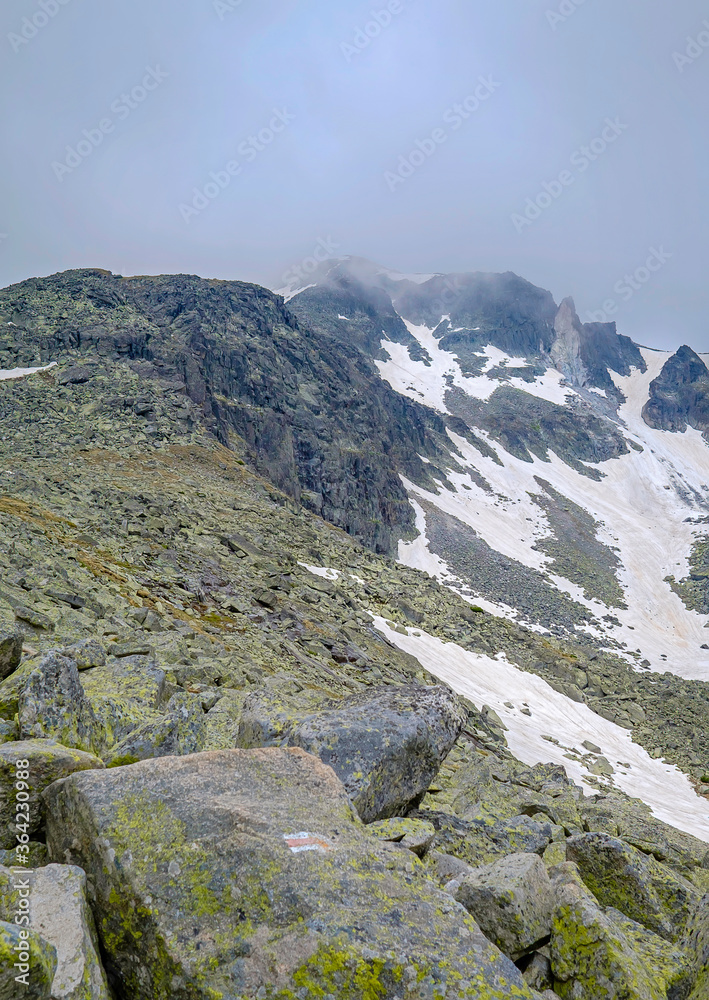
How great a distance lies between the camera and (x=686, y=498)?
4195 inches

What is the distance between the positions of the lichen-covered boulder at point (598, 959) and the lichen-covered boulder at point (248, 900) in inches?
35.0

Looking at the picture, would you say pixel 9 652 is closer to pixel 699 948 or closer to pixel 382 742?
pixel 382 742

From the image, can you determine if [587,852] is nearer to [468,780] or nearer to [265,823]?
[265,823]

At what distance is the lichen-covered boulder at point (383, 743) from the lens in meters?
5.59

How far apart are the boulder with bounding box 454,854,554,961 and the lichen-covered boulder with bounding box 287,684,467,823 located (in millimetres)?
1499

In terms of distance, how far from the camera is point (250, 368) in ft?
193

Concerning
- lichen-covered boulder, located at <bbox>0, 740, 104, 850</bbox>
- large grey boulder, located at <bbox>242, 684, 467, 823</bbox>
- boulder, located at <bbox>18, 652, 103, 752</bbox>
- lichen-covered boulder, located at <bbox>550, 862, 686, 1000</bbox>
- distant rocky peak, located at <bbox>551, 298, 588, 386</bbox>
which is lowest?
boulder, located at <bbox>18, 652, 103, 752</bbox>

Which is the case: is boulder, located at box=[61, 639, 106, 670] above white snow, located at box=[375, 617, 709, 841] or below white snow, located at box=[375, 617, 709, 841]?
below

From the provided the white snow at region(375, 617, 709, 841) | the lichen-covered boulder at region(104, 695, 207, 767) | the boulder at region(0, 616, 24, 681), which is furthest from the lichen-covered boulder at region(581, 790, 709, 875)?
the boulder at region(0, 616, 24, 681)

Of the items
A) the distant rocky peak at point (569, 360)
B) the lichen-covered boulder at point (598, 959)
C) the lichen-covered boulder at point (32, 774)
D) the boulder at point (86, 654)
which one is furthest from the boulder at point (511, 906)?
the distant rocky peak at point (569, 360)

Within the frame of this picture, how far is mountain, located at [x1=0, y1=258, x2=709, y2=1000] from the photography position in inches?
133

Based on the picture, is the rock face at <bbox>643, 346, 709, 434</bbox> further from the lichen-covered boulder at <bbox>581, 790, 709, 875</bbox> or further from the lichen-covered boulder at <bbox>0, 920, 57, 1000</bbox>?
the lichen-covered boulder at <bbox>0, 920, 57, 1000</bbox>

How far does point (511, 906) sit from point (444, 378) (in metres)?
151

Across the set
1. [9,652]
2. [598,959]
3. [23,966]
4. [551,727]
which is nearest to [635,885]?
[598,959]
